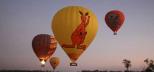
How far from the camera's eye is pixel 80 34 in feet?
145

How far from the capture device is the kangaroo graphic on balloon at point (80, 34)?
4381 cm

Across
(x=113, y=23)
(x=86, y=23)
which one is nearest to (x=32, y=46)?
(x=113, y=23)

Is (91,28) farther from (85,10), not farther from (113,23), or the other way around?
(113,23)

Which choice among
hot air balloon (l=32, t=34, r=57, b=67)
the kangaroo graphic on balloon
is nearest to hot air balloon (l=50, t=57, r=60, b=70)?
hot air balloon (l=32, t=34, r=57, b=67)

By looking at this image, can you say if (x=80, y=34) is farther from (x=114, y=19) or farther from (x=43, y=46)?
(x=43, y=46)

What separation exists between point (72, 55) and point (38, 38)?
14504mm

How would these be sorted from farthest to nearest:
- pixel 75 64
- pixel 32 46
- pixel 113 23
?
pixel 32 46, pixel 113 23, pixel 75 64

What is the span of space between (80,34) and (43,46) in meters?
13.4

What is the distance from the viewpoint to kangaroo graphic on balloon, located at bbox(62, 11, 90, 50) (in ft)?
144

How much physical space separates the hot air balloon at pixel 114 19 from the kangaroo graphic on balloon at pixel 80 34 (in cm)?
928

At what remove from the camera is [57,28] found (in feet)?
145

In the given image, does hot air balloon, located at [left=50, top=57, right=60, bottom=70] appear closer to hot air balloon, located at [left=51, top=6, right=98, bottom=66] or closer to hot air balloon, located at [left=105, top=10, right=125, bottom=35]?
hot air balloon, located at [left=105, top=10, right=125, bottom=35]

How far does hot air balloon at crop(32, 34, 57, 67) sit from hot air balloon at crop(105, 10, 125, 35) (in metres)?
8.18

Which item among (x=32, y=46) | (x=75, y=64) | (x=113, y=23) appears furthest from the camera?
(x=32, y=46)
